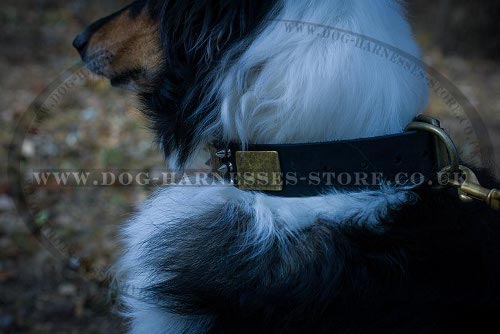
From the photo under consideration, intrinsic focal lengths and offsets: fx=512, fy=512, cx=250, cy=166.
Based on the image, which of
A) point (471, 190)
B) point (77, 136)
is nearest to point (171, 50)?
point (471, 190)

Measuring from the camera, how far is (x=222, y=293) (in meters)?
1.28

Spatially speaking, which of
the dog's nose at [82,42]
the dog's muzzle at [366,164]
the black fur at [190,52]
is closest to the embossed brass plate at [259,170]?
the dog's muzzle at [366,164]

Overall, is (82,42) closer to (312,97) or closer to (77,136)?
(312,97)

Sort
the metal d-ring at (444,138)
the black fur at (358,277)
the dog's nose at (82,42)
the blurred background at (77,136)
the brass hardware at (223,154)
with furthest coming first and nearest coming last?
the blurred background at (77,136)
the dog's nose at (82,42)
the brass hardware at (223,154)
the metal d-ring at (444,138)
the black fur at (358,277)

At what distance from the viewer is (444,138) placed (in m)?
1.28

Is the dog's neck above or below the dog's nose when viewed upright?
below

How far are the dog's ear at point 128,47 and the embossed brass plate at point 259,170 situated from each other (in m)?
0.40

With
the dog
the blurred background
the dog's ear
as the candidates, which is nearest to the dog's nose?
the dog's ear

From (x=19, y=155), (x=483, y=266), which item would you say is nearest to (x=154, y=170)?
(x=19, y=155)

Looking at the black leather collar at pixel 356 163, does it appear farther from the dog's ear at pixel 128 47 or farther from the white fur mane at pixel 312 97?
the dog's ear at pixel 128 47

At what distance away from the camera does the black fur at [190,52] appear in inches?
53.3

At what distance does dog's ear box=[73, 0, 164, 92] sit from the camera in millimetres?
1532

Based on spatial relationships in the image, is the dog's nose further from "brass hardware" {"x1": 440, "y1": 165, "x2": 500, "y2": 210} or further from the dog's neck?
"brass hardware" {"x1": 440, "y1": 165, "x2": 500, "y2": 210}

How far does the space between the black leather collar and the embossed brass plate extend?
0.05ft
